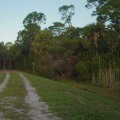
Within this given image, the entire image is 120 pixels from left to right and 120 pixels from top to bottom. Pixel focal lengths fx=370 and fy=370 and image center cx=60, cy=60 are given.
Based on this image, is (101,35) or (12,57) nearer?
(101,35)

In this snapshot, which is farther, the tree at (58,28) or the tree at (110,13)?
the tree at (58,28)

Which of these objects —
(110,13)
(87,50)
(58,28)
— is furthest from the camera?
(58,28)

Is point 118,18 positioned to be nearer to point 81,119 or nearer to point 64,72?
point 64,72

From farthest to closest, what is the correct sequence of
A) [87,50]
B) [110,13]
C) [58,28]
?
[58,28] < [87,50] < [110,13]

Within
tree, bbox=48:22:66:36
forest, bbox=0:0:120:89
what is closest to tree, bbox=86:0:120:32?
forest, bbox=0:0:120:89

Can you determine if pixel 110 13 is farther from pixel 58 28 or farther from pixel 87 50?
pixel 58 28

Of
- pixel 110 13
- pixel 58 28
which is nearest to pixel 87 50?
pixel 110 13

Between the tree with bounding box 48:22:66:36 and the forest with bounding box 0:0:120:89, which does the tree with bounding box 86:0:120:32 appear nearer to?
the forest with bounding box 0:0:120:89

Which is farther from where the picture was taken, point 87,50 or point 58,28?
point 58,28

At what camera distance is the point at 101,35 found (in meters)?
60.3

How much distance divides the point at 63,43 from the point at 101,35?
13287 millimetres

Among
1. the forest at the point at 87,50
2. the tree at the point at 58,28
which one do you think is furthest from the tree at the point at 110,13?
the tree at the point at 58,28

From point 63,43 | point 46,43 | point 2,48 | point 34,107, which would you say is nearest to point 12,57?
point 2,48

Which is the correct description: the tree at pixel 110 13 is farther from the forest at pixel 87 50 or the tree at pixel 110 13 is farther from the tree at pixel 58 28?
the tree at pixel 58 28
